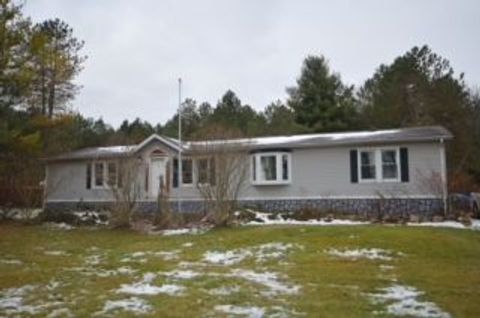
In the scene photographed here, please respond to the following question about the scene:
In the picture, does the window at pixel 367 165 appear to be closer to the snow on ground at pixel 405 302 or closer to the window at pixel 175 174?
the window at pixel 175 174

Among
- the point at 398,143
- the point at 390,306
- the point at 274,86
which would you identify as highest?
the point at 274,86

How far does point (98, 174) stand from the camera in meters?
24.6

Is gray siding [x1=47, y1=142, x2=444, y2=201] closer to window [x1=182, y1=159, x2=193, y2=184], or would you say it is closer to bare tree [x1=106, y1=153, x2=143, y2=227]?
window [x1=182, y1=159, x2=193, y2=184]

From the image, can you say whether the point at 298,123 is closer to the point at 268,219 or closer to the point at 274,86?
the point at 274,86

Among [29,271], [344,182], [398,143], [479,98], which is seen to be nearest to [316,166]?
[344,182]

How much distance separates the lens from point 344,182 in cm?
2008

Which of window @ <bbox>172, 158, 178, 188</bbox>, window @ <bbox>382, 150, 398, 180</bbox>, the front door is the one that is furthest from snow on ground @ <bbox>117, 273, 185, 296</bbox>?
the front door

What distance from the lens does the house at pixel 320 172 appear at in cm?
1883

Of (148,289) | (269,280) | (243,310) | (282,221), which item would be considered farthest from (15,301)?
(282,221)

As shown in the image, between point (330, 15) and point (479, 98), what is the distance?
2283 centimetres

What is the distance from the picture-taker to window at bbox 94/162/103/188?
24.5 metres

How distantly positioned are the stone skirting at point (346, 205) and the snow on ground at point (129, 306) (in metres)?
11.0

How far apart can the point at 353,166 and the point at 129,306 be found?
551 inches

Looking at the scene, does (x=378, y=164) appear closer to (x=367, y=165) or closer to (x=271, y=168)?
(x=367, y=165)
